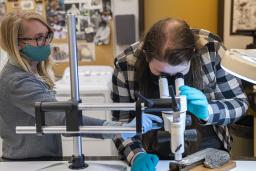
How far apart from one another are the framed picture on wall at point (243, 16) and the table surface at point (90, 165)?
6.61ft

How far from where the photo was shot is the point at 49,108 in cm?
106

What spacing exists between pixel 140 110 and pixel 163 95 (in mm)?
120

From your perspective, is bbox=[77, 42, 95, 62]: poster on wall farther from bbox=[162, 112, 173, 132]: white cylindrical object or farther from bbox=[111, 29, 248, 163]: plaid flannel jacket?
bbox=[162, 112, 173, 132]: white cylindrical object

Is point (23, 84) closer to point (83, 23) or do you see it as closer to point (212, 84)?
point (212, 84)

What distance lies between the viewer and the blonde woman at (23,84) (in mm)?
1350

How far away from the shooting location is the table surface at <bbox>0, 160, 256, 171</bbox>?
1.26m

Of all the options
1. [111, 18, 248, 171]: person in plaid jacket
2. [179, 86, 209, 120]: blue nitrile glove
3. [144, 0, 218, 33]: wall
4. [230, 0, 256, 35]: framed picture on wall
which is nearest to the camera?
[179, 86, 209, 120]: blue nitrile glove

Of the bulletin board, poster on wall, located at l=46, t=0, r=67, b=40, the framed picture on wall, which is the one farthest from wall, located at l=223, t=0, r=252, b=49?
poster on wall, located at l=46, t=0, r=67, b=40

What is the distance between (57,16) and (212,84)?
2087mm

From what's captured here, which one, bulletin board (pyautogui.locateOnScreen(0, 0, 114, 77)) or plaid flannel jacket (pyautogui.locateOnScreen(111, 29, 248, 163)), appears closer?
plaid flannel jacket (pyautogui.locateOnScreen(111, 29, 248, 163))

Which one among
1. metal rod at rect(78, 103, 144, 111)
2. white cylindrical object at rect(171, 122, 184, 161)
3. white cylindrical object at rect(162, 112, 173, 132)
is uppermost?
metal rod at rect(78, 103, 144, 111)

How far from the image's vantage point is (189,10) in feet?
10.6

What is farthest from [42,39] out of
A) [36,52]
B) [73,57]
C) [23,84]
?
[73,57]

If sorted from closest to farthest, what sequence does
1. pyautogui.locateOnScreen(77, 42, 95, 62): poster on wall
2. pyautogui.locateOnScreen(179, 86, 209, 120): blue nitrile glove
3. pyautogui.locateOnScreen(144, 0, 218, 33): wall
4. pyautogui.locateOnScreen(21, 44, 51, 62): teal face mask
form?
pyautogui.locateOnScreen(179, 86, 209, 120): blue nitrile glove
pyautogui.locateOnScreen(21, 44, 51, 62): teal face mask
pyautogui.locateOnScreen(144, 0, 218, 33): wall
pyautogui.locateOnScreen(77, 42, 95, 62): poster on wall
